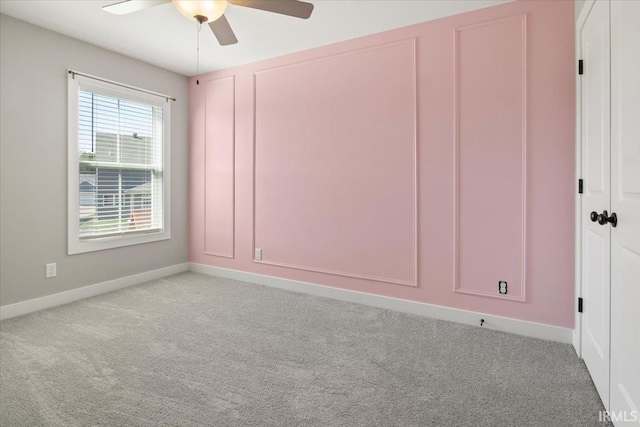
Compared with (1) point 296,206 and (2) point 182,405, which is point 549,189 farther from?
(2) point 182,405

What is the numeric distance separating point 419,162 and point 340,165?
80 cm

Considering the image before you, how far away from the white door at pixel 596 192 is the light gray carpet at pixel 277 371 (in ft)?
0.76

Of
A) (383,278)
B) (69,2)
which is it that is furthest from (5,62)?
(383,278)

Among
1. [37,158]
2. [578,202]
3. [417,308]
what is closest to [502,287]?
[417,308]

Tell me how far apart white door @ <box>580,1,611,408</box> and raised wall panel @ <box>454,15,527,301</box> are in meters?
0.44

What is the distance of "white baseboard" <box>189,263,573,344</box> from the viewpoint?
8.33 ft

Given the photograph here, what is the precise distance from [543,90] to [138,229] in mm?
4264

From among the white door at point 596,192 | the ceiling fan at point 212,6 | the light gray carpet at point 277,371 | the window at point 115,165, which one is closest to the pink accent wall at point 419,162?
the white door at point 596,192

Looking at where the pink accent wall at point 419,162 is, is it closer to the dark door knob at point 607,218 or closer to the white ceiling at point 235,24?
the white ceiling at point 235,24

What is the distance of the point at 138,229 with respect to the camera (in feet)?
13.2

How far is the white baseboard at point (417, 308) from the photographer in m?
2.54

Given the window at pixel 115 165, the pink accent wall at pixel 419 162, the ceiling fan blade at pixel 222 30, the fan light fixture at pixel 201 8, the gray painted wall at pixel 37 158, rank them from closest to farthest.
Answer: the fan light fixture at pixel 201 8, the ceiling fan blade at pixel 222 30, the pink accent wall at pixel 419 162, the gray painted wall at pixel 37 158, the window at pixel 115 165

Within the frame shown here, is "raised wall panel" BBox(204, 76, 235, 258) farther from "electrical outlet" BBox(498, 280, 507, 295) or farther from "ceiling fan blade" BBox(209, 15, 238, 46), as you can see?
"electrical outlet" BBox(498, 280, 507, 295)

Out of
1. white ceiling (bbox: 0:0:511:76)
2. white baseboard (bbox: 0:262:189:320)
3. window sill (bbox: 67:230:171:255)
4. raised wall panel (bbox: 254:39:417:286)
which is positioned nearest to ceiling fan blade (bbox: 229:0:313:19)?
white ceiling (bbox: 0:0:511:76)
